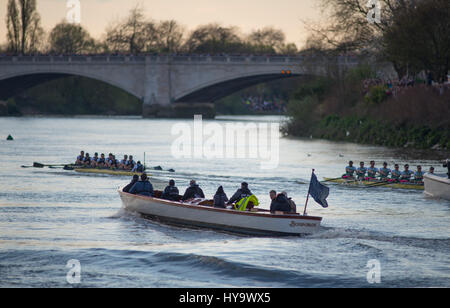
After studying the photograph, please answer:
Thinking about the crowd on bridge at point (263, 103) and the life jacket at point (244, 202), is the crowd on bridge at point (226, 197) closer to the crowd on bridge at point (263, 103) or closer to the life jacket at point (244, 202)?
the life jacket at point (244, 202)

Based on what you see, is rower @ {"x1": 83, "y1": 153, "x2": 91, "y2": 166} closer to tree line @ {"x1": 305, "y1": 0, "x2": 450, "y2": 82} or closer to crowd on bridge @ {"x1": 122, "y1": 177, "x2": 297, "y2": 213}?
crowd on bridge @ {"x1": 122, "y1": 177, "x2": 297, "y2": 213}

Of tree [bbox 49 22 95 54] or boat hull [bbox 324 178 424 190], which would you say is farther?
tree [bbox 49 22 95 54]

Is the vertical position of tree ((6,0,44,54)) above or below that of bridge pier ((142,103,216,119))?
above

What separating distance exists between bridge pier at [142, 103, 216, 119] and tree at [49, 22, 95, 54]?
23910 mm

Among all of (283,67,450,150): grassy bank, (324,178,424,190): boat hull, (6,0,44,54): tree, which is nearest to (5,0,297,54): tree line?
(6,0,44,54): tree

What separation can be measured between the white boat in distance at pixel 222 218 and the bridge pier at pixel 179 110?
77.3 m

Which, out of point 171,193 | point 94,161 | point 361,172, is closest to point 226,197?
point 171,193

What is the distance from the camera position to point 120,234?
2494 cm

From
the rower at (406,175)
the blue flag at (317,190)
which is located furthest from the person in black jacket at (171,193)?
the rower at (406,175)

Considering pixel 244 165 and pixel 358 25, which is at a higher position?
pixel 358 25

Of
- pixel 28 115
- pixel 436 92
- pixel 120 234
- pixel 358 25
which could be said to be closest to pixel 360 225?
pixel 120 234

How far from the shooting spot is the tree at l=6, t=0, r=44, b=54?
114625 mm
